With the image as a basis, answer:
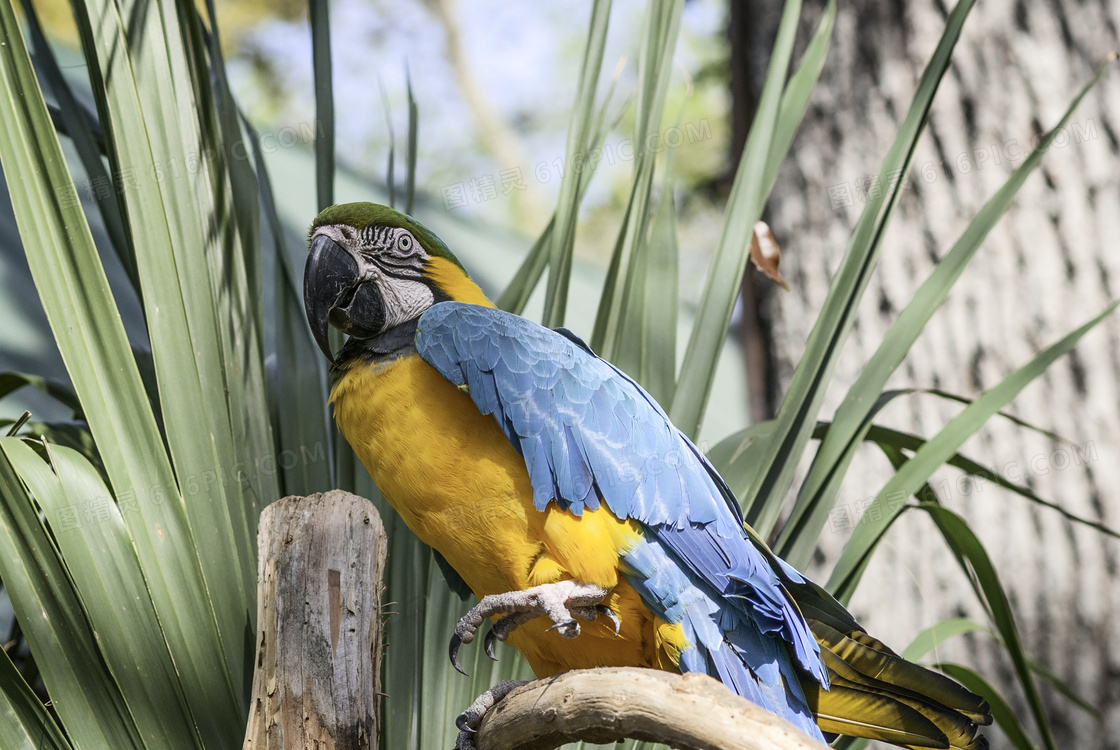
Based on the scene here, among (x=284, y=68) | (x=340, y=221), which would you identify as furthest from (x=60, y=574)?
(x=284, y=68)

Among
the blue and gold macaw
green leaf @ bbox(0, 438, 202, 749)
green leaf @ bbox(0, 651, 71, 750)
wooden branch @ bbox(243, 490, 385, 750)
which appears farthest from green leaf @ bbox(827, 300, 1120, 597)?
green leaf @ bbox(0, 651, 71, 750)

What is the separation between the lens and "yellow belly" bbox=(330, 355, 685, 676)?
1.07 meters

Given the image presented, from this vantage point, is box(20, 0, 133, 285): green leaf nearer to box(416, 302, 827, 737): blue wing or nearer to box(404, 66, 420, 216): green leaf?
box(404, 66, 420, 216): green leaf

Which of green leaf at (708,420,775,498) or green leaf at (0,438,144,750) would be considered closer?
green leaf at (0,438,144,750)

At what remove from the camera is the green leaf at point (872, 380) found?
1339 mm

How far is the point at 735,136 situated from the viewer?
2.59 meters

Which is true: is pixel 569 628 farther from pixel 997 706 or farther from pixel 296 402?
pixel 997 706

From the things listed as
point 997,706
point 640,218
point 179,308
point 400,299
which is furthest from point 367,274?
point 997,706

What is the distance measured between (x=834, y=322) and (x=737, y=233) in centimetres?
22

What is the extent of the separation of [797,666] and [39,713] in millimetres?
957

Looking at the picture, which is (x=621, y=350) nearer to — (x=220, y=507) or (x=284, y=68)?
(x=220, y=507)

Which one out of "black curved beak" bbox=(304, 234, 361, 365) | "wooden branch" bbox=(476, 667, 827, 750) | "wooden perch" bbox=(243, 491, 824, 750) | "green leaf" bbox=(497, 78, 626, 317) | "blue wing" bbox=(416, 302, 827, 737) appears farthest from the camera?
"green leaf" bbox=(497, 78, 626, 317)

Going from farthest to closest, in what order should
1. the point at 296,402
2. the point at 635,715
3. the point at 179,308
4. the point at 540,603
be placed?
the point at 296,402 → the point at 179,308 → the point at 540,603 → the point at 635,715

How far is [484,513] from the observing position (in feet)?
3.59
